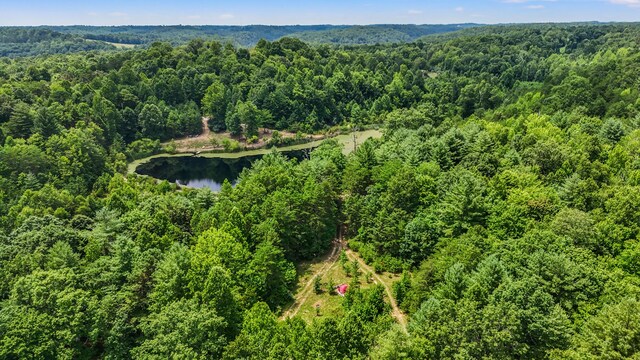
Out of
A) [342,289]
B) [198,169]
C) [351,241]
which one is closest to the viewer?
[342,289]

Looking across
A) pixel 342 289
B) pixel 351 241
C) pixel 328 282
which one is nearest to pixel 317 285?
pixel 328 282

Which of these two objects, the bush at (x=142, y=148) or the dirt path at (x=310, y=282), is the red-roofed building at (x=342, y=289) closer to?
the dirt path at (x=310, y=282)

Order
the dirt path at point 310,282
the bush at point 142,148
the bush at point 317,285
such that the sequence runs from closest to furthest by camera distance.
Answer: the dirt path at point 310,282, the bush at point 317,285, the bush at point 142,148

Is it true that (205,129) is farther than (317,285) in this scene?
Yes

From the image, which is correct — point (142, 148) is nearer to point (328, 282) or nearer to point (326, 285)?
point (328, 282)

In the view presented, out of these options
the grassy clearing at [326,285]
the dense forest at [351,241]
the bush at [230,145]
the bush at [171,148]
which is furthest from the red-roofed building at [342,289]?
the bush at [171,148]

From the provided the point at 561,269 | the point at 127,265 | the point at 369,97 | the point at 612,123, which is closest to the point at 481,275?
the point at 561,269

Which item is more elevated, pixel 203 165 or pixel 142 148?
pixel 142 148
